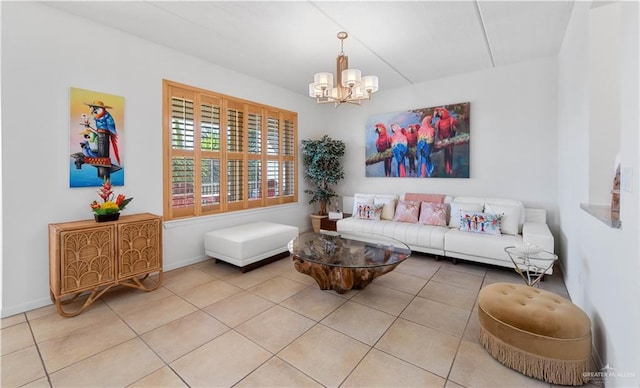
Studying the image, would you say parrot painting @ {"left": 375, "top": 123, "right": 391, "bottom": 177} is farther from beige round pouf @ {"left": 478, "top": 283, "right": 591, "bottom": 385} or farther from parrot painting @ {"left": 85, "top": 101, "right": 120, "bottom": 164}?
parrot painting @ {"left": 85, "top": 101, "right": 120, "bottom": 164}

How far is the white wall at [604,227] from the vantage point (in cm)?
123

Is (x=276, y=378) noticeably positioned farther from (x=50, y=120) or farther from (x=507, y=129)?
(x=507, y=129)

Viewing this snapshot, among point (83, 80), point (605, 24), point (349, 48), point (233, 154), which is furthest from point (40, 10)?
point (605, 24)

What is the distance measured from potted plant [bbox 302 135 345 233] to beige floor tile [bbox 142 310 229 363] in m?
3.29

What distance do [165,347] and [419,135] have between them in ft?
14.9

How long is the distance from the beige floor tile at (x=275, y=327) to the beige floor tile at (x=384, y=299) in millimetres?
662

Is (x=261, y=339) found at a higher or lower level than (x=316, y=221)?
lower

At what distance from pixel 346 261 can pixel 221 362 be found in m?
1.33

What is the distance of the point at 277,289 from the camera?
299 cm

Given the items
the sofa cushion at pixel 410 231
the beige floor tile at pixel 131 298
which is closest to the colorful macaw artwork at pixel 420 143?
the sofa cushion at pixel 410 231

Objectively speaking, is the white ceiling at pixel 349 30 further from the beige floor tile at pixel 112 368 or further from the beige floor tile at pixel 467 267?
the beige floor tile at pixel 112 368

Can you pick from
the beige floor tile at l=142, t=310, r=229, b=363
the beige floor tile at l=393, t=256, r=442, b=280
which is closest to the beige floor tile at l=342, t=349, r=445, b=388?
the beige floor tile at l=142, t=310, r=229, b=363

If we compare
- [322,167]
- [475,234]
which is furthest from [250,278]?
[475,234]

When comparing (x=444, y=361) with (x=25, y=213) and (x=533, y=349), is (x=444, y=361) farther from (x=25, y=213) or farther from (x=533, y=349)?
(x=25, y=213)
